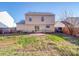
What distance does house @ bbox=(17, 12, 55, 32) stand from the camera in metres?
4.85

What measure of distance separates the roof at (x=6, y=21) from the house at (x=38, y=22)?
0.27 ft

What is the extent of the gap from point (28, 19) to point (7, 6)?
0.95 ft

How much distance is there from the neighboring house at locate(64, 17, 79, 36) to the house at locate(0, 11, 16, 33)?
2.05 feet

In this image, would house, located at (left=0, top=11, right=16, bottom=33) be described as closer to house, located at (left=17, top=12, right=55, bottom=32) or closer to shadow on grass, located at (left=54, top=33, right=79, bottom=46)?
house, located at (left=17, top=12, right=55, bottom=32)

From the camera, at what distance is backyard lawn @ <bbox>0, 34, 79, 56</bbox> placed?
4820 millimetres

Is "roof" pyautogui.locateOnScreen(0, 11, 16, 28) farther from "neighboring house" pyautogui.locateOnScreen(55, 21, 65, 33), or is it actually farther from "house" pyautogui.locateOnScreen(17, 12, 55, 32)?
"neighboring house" pyautogui.locateOnScreen(55, 21, 65, 33)

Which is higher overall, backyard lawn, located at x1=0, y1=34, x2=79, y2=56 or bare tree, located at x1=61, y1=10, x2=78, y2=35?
bare tree, located at x1=61, y1=10, x2=78, y2=35

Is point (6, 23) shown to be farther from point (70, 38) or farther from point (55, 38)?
point (70, 38)

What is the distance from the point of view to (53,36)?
4.88 metres

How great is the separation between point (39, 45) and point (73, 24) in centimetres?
47

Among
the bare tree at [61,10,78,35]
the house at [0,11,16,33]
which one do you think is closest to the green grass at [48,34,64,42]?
the bare tree at [61,10,78,35]

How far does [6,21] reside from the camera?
4871mm

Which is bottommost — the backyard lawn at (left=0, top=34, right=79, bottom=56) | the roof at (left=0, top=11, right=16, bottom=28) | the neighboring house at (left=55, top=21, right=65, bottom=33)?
the backyard lawn at (left=0, top=34, right=79, bottom=56)

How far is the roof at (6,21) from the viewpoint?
15.9 ft
